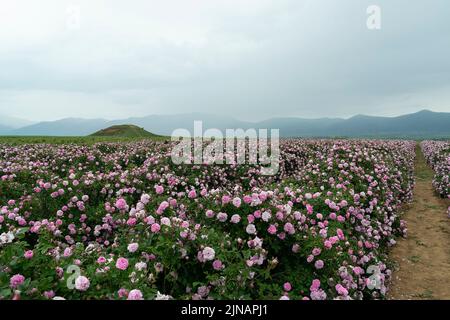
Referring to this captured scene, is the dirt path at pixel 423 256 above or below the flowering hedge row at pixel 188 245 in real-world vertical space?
below

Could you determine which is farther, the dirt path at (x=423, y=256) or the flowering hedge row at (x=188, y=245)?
the dirt path at (x=423, y=256)

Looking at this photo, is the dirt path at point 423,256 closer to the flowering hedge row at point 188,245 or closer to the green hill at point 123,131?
the flowering hedge row at point 188,245

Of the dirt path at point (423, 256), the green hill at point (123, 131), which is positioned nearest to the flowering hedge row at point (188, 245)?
the dirt path at point (423, 256)

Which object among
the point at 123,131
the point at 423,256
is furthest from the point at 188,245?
the point at 123,131

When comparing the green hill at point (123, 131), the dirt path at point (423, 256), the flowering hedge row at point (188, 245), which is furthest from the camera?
the green hill at point (123, 131)

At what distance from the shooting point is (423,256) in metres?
7.39

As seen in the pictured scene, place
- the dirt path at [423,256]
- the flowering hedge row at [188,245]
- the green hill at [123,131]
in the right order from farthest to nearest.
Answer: the green hill at [123,131] < the dirt path at [423,256] < the flowering hedge row at [188,245]

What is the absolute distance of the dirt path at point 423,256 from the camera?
5.90 m

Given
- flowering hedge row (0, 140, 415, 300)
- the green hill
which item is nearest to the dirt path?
flowering hedge row (0, 140, 415, 300)

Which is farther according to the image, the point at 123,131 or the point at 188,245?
the point at 123,131

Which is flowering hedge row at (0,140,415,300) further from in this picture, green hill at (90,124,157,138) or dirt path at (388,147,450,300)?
green hill at (90,124,157,138)

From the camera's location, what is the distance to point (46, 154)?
14.4 m

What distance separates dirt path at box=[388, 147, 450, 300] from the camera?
5.90m

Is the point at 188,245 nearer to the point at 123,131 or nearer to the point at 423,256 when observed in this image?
the point at 423,256
